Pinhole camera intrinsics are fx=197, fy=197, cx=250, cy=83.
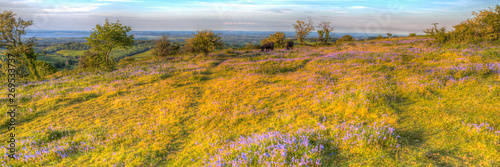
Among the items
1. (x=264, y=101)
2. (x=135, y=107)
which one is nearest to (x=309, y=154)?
(x=264, y=101)

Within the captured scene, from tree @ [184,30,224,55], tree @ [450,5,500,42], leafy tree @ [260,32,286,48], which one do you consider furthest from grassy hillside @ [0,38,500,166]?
leafy tree @ [260,32,286,48]

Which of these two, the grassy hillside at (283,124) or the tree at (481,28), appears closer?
the grassy hillside at (283,124)

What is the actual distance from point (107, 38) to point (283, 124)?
27.9 metres

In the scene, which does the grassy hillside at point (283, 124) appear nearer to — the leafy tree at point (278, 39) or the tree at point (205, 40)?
the tree at point (205, 40)

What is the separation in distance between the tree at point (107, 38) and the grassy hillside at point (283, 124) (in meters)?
16.4

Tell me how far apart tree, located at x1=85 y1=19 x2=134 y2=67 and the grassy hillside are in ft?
53.8

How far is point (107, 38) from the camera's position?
82.6 feet

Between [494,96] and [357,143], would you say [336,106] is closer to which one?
[357,143]

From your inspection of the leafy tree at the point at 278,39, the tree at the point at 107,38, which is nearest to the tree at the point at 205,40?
the tree at the point at 107,38

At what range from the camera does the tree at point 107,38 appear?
25.0 meters

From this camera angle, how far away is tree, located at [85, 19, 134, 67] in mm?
25000

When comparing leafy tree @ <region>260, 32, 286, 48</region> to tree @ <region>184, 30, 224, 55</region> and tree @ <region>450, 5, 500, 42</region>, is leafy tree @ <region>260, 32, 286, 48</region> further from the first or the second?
tree @ <region>450, 5, 500, 42</region>

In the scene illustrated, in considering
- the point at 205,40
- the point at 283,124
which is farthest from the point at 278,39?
the point at 283,124

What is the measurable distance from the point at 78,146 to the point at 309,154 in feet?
22.2
